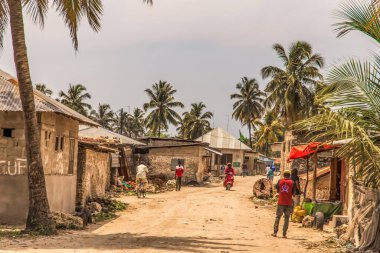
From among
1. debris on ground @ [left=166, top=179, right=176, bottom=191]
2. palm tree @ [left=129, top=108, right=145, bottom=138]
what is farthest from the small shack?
palm tree @ [left=129, top=108, right=145, bottom=138]

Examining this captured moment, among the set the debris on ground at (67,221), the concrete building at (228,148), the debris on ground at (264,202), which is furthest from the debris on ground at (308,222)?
the concrete building at (228,148)

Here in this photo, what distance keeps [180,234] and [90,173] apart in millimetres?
10697

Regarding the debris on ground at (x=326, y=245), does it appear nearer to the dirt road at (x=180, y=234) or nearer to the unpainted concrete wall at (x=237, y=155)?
the dirt road at (x=180, y=234)

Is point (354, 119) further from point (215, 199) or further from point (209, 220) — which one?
point (215, 199)

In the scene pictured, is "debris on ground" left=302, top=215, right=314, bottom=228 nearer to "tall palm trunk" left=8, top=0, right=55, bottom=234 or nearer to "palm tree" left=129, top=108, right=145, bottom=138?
"tall palm trunk" left=8, top=0, right=55, bottom=234

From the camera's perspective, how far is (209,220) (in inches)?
782

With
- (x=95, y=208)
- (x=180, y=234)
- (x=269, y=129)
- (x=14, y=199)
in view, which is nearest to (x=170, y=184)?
(x=95, y=208)

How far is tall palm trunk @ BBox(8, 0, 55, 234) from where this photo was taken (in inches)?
571

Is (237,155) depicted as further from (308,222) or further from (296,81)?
(308,222)

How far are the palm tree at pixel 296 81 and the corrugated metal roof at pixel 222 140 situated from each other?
717 inches

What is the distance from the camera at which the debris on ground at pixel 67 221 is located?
53.3 feet

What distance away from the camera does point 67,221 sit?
16.7 m

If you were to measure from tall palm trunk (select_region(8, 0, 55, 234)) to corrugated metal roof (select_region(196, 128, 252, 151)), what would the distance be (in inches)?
2149

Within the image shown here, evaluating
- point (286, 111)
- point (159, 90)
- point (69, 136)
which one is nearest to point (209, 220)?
point (69, 136)
